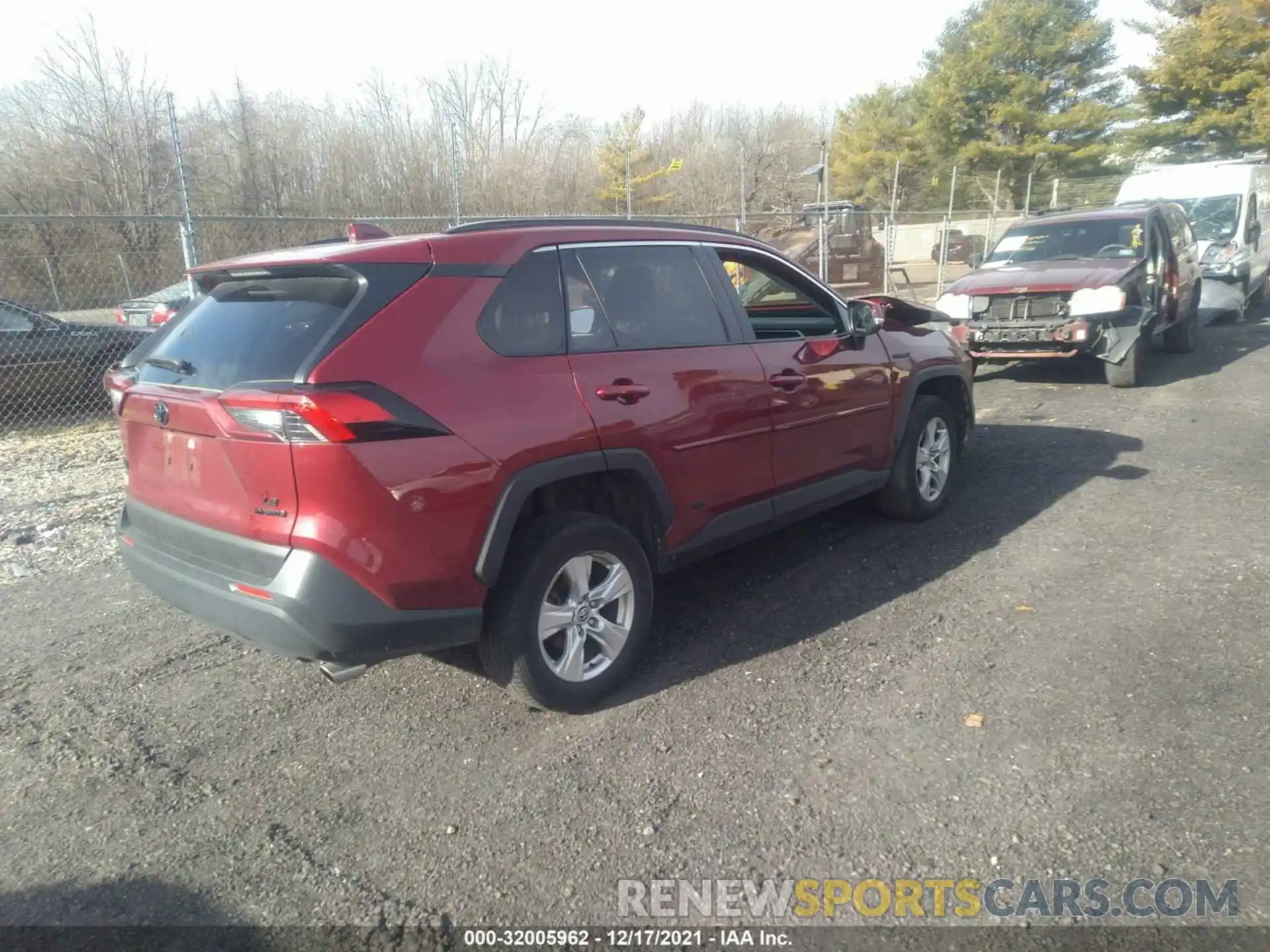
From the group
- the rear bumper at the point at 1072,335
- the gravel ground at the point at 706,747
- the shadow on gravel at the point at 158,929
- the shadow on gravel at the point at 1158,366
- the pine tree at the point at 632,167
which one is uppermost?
the pine tree at the point at 632,167

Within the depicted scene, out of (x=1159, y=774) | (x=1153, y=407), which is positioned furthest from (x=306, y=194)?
(x=1159, y=774)

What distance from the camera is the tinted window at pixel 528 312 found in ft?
10.5

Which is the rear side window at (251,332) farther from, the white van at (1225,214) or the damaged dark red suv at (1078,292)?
the white van at (1225,214)

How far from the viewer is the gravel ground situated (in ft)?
8.48

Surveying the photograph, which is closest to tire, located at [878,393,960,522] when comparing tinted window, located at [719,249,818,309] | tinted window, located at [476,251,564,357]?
tinted window, located at [719,249,818,309]

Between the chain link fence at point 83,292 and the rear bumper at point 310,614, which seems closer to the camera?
the rear bumper at point 310,614

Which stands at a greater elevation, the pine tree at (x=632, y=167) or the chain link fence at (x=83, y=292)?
the pine tree at (x=632, y=167)

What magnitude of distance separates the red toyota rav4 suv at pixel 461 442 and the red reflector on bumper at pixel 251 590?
0.04 ft

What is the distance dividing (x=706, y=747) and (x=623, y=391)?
138 centimetres

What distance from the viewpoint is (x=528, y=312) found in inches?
131

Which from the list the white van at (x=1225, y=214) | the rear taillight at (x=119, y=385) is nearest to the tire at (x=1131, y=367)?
the white van at (x=1225, y=214)

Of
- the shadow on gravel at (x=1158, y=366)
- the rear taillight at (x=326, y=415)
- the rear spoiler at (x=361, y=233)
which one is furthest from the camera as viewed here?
the shadow on gravel at (x=1158, y=366)

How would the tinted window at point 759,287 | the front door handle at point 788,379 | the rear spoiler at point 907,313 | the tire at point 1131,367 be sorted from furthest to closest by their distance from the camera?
the tire at point 1131,367
the rear spoiler at point 907,313
the tinted window at point 759,287
the front door handle at point 788,379

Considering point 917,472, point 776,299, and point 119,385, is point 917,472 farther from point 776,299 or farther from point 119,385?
point 119,385
